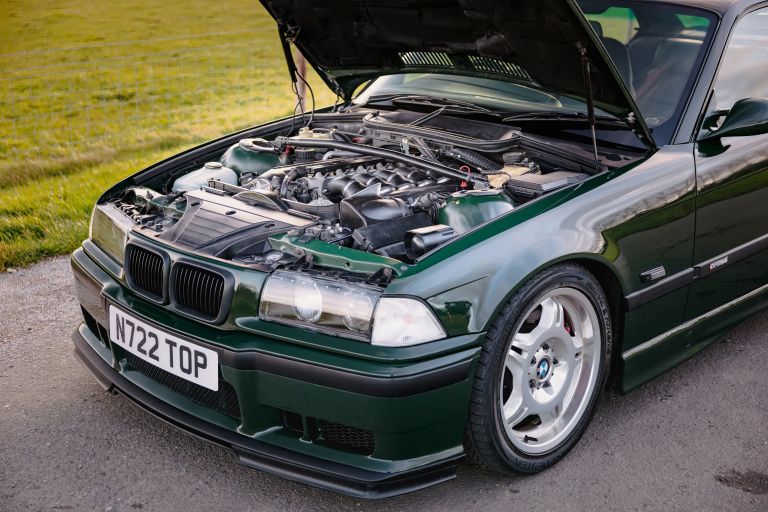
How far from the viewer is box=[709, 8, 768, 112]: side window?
3410mm

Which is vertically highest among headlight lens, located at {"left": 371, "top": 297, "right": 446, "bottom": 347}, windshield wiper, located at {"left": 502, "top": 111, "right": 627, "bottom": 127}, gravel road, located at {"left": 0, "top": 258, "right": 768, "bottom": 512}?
windshield wiper, located at {"left": 502, "top": 111, "right": 627, "bottom": 127}

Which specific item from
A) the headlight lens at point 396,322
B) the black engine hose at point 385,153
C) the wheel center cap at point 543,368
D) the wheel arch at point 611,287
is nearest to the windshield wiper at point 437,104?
the black engine hose at point 385,153

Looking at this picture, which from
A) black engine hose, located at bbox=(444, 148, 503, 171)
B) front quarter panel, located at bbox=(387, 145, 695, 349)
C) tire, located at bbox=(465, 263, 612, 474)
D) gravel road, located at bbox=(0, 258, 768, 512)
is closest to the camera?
front quarter panel, located at bbox=(387, 145, 695, 349)

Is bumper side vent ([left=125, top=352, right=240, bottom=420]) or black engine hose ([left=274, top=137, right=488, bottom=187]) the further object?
black engine hose ([left=274, top=137, right=488, bottom=187])

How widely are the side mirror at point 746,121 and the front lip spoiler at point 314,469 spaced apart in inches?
65.9

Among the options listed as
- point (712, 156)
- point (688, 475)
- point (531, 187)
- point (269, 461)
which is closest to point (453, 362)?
point (269, 461)

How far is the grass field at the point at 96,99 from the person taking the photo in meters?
5.98

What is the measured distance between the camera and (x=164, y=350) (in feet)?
8.92

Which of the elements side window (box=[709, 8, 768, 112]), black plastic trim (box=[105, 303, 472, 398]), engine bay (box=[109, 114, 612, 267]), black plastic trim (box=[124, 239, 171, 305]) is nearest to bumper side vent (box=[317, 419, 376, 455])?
black plastic trim (box=[105, 303, 472, 398])

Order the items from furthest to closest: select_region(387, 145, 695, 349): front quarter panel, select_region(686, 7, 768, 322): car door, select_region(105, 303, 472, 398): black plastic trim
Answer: select_region(686, 7, 768, 322): car door < select_region(387, 145, 695, 349): front quarter panel < select_region(105, 303, 472, 398): black plastic trim

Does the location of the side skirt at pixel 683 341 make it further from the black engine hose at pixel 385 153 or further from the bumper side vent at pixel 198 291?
the bumper side vent at pixel 198 291

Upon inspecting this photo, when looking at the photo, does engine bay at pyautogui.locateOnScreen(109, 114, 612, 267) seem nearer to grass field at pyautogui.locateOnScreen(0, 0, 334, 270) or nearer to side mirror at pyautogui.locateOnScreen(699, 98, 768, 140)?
side mirror at pyautogui.locateOnScreen(699, 98, 768, 140)

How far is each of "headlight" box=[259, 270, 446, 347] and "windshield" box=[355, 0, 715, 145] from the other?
134 centimetres

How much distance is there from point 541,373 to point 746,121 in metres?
1.27
